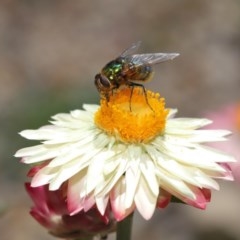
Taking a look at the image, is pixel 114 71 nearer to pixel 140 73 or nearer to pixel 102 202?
pixel 140 73

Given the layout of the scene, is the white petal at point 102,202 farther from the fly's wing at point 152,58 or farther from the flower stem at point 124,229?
the fly's wing at point 152,58

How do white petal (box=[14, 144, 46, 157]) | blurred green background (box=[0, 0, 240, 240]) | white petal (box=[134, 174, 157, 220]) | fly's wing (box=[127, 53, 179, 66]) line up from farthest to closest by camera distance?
1. blurred green background (box=[0, 0, 240, 240])
2. fly's wing (box=[127, 53, 179, 66])
3. white petal (box=[14, 144, 46, 157])
4. white petal (box=[134, 174, 157, 220])

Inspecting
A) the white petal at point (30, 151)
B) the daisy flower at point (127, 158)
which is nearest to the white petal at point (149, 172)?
the daisy flower at point (127, 158)

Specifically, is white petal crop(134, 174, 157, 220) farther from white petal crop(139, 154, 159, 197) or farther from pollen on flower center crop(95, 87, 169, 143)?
pollen on flower center crop(95, 87, 169, 143)

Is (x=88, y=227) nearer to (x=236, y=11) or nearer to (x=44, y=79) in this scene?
(x=44, y=79)

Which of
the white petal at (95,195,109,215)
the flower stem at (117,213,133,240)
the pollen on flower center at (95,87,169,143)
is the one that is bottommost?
the flower stem at (117,213,133,240)

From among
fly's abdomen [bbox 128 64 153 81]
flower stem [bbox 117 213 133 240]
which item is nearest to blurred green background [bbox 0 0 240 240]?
fly's abdomen [bbox 128 64 153 81]
